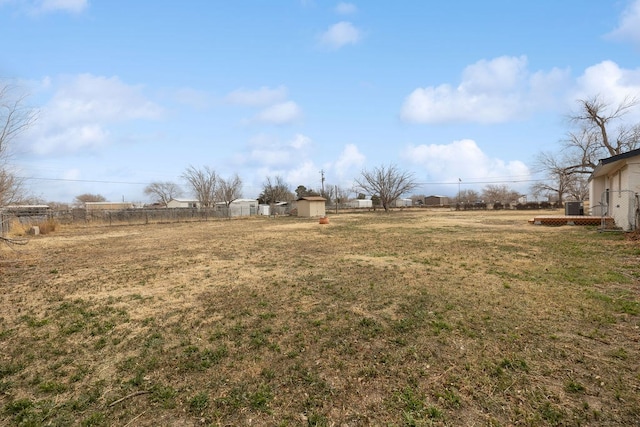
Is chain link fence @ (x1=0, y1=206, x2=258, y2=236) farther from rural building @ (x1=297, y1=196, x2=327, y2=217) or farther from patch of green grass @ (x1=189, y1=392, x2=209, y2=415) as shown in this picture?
patch of green grass @ (x1=189, y1=392, x2=209, y2=415)

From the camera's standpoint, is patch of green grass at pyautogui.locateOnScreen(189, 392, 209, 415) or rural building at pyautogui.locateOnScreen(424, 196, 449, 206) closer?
patch of green grass at pyautogui.locateOnScreen(189, 392, 209, 415)

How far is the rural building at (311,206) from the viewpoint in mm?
35938

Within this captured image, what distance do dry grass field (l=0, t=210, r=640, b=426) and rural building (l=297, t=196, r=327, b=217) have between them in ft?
93.3

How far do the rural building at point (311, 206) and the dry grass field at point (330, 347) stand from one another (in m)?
28.4

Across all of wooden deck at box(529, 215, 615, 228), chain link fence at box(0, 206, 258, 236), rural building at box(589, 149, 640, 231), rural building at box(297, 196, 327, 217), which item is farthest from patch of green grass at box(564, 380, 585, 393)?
rural building at box(297, 196, 327, 217)

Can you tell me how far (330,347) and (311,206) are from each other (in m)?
32.6

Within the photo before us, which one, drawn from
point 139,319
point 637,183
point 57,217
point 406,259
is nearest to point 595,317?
point 406,259

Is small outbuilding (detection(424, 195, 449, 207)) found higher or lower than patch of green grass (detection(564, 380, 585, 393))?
higher

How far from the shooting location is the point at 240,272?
779cm

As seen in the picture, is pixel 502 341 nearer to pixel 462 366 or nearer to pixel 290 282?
pixel 462 366

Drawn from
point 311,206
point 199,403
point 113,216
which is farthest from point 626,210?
point 113,216

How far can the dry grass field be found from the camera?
2.66m

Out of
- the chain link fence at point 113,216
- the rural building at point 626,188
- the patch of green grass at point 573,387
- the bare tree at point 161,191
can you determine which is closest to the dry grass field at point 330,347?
the patch of green grass at point 573,387

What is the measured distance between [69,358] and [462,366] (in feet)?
14.2
